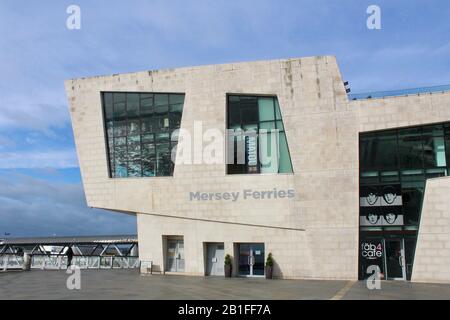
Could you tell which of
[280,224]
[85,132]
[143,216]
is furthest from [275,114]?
[85,132]

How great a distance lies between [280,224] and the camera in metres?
25.3

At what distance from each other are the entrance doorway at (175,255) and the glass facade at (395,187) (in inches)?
425

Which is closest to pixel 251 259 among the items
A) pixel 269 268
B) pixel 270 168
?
pixel 269 268

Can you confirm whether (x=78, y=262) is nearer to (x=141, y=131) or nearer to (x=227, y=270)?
(x=141, y=131)

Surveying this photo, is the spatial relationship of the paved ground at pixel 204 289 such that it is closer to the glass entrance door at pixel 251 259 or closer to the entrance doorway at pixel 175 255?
the glass entrance door at pixel 251 259

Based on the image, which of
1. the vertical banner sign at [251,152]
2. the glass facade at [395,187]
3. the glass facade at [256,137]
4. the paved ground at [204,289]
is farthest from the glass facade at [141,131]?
the glass facade at [395,187]

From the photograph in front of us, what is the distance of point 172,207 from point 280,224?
21.9 ft

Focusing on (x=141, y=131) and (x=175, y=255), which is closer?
(x=141, y=131)

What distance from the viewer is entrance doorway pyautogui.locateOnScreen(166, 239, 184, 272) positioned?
1115 inches

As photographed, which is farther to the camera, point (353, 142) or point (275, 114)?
point (275, 114)

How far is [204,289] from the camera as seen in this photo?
20359 mm

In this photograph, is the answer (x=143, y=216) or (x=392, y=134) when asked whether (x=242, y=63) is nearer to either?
(x=392, y=134)

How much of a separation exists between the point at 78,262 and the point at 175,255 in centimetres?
919

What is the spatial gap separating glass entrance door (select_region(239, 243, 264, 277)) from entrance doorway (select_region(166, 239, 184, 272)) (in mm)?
3856
